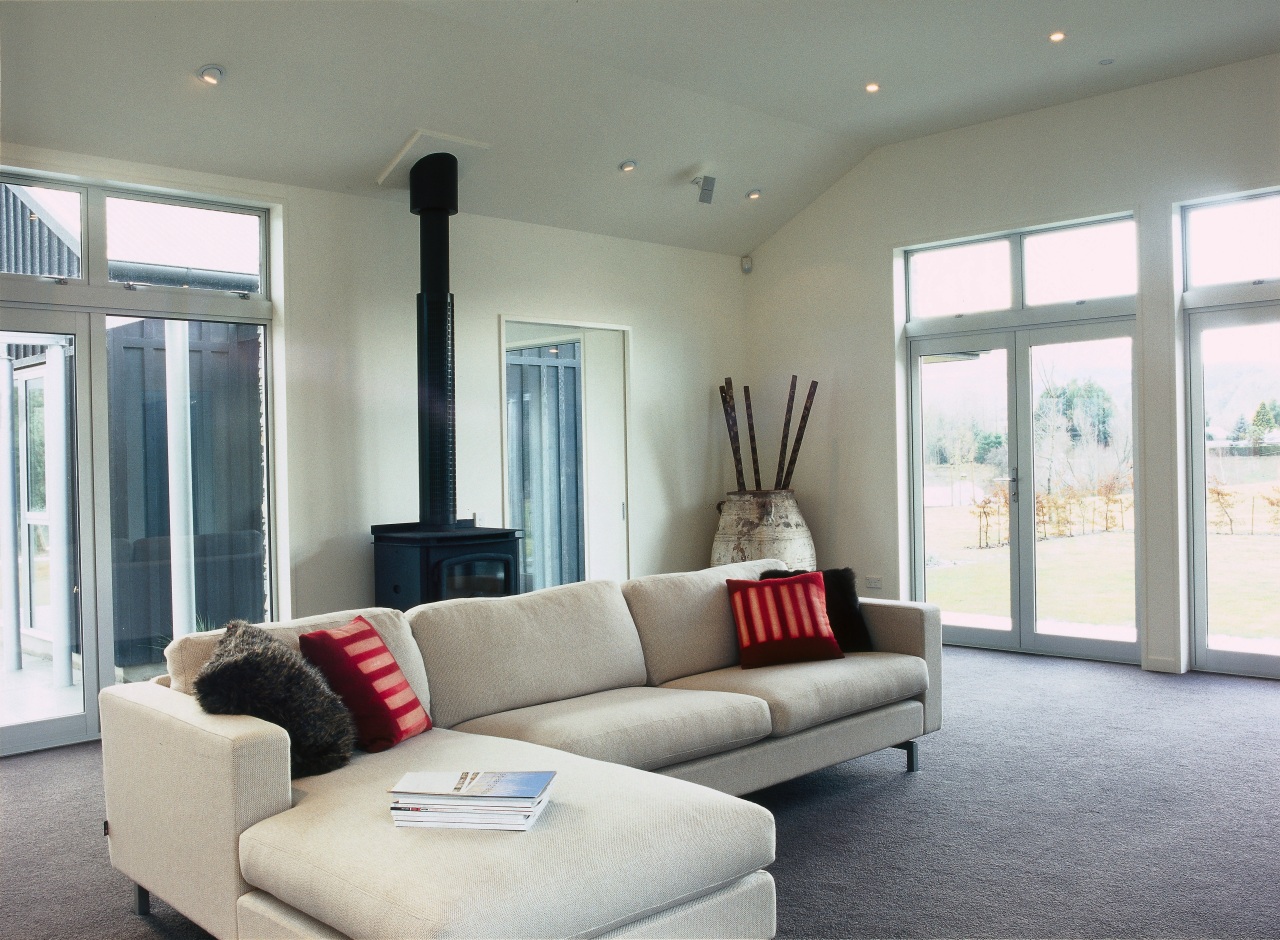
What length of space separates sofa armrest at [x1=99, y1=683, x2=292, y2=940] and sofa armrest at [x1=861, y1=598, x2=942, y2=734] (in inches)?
100

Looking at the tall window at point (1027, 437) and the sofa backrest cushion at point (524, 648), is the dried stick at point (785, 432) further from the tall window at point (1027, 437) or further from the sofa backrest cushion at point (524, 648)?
the sofa backrest cushion at point (524, 648)

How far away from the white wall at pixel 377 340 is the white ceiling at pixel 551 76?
0.46 ft

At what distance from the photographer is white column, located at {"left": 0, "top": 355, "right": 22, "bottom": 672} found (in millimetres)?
4711

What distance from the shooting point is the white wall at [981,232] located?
19.0ft

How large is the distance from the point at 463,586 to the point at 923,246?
3.80 m

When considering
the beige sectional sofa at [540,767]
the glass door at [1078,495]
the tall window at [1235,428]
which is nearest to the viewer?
the beige sectional sofa at [540,767]

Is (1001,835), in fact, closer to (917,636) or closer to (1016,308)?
(917,636)

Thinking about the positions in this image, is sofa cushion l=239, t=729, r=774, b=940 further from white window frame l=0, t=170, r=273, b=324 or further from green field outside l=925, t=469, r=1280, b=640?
green field outside l=925, t=469, r=1280, b=640

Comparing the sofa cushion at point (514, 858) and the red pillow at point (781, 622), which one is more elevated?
the red pillow at point (781, 622)

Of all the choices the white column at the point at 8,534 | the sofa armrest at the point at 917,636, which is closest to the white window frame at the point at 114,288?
the white column at the point at 8,534

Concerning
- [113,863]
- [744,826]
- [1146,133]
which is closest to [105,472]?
[113,863]

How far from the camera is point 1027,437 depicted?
259 inches

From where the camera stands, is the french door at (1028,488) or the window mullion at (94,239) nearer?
the window mullion at (94,239)

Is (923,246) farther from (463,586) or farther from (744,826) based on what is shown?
(744,826)
